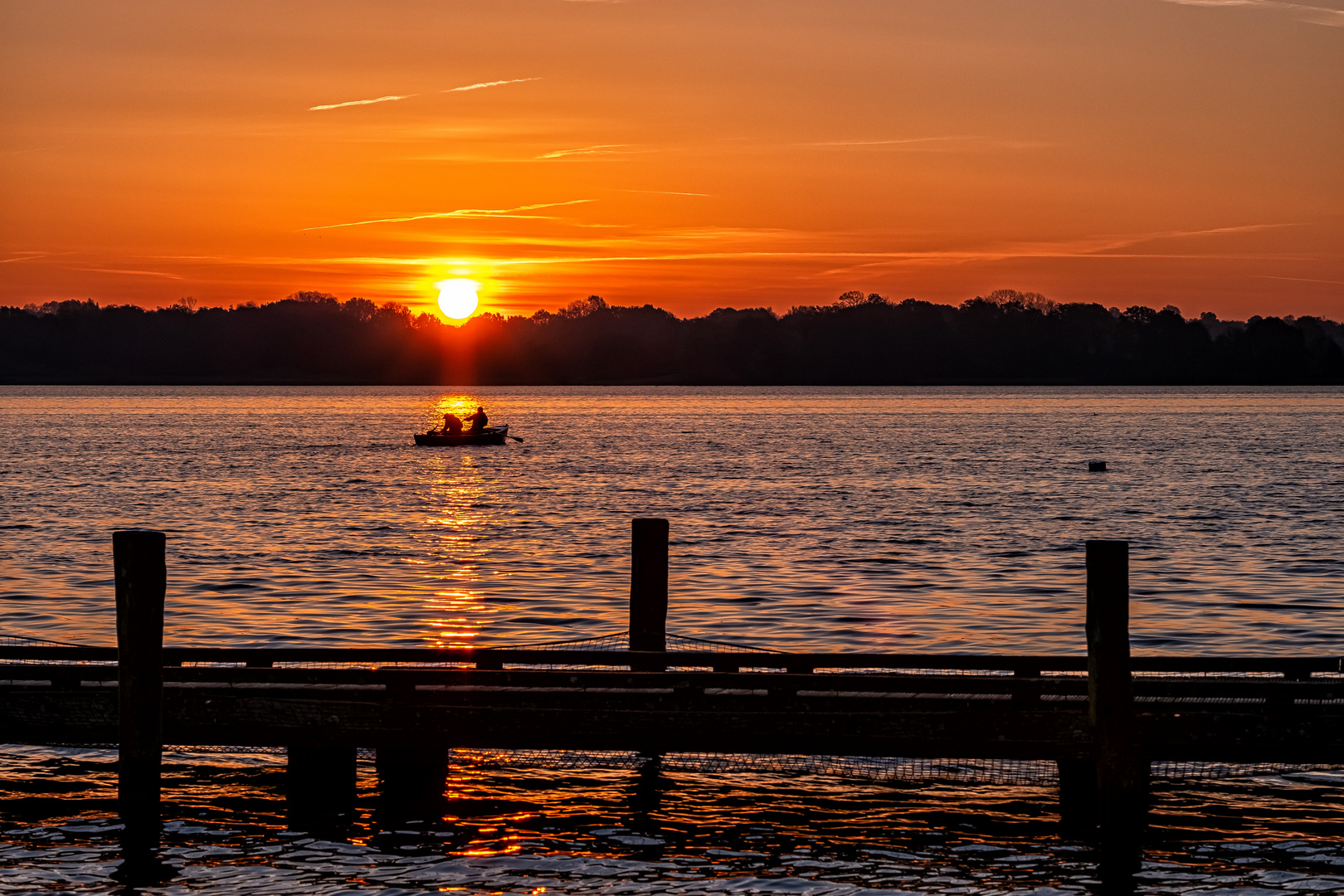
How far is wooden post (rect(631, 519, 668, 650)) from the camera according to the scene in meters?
18.4

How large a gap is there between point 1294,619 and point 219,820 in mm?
25056

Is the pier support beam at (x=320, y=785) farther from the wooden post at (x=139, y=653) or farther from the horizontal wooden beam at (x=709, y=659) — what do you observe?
the wooden post at (x=139, y=653)

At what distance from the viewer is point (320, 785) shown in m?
16.0

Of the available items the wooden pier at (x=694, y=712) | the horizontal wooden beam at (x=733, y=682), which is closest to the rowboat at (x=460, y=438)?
the horizontal wooden beam at (x=733, y=682)

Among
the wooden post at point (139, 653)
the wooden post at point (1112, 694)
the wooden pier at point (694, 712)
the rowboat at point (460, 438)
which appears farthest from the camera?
the rowboat at point (460, 438)

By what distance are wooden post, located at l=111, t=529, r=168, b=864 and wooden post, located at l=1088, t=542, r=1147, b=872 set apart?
855 centimetres

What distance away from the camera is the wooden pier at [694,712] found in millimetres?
13820

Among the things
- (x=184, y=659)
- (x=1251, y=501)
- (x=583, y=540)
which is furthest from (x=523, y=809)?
(x=1251, y=501)

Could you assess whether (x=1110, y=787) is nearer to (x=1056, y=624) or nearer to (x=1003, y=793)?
(x=1003, y=793)

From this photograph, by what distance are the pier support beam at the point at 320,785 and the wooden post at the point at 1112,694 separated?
24.4 ft

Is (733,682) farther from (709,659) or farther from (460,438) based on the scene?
(460,438)

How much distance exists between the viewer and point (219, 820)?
1605 cm

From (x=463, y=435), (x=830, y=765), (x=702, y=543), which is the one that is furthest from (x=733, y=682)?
(x=463, y=435)

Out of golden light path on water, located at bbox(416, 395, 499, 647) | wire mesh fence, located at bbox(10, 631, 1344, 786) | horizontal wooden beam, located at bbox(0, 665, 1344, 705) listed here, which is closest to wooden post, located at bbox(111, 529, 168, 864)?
horizontal wooden beam, located at bbox(0, 665, 1344, 705)
